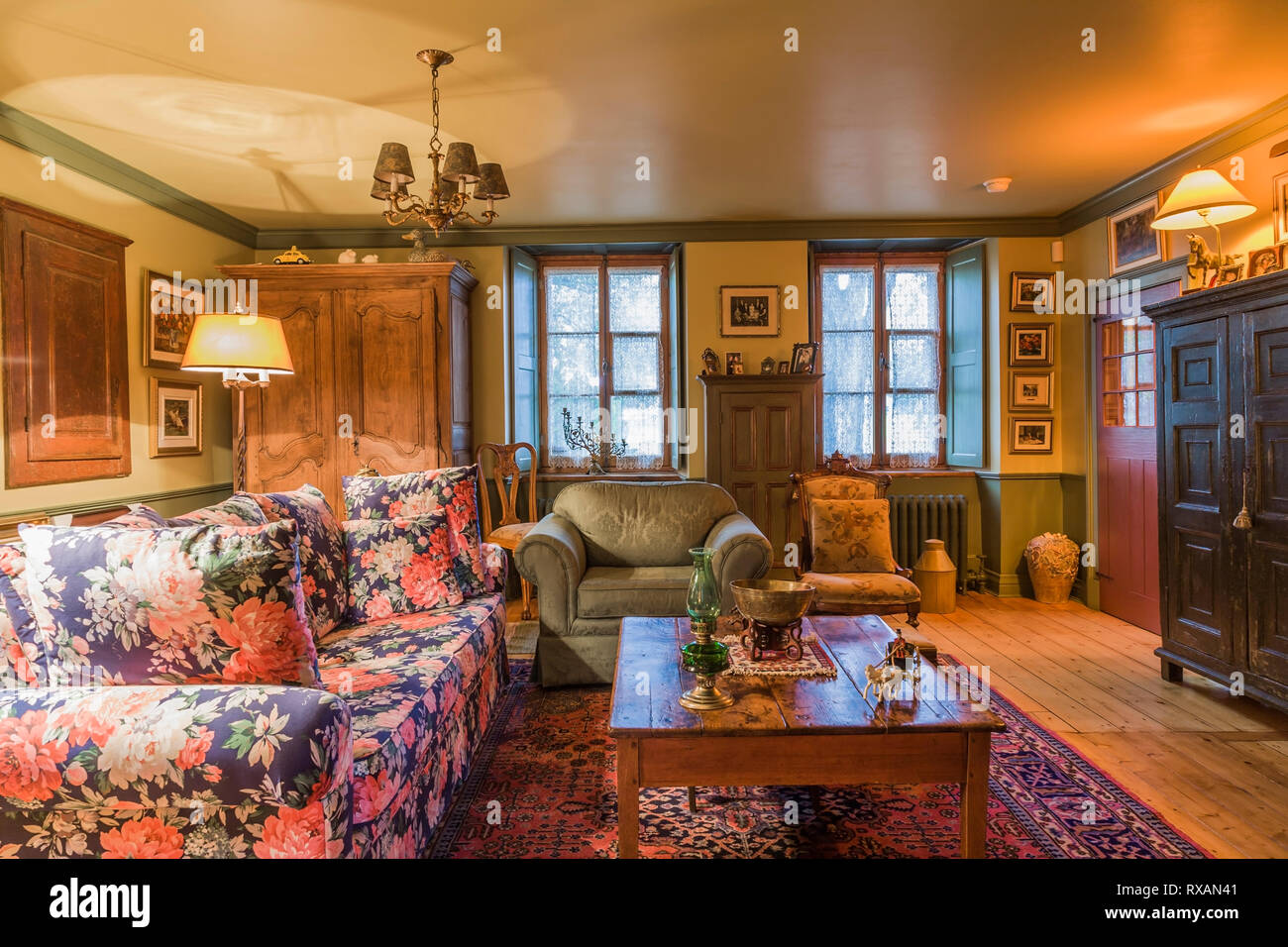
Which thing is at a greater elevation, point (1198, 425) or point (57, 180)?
point (57, 180)

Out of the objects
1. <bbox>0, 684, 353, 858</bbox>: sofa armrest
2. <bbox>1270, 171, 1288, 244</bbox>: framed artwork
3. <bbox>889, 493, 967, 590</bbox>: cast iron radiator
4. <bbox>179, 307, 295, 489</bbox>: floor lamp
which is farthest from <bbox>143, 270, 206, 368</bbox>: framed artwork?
<bbox>1270, 171, 1288, 244</bbox>: framed artwork

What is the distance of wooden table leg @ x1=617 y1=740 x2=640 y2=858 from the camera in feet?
6.21

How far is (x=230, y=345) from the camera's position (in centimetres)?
356

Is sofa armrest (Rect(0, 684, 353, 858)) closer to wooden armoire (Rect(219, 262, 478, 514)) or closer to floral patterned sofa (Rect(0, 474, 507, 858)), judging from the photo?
floral patterned sofa (Rect(0, 474, 507, 858))

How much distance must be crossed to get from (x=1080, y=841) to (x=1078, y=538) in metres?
3.74

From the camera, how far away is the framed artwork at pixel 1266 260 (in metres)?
3.62

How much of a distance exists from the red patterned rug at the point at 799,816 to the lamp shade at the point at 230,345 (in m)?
2.05

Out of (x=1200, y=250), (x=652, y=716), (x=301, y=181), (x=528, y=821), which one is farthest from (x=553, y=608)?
(x=1200, y=250)

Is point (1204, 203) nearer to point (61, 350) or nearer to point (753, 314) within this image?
point (753, 314)

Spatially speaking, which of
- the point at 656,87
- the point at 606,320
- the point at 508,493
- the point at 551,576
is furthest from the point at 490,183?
the point at 606,320

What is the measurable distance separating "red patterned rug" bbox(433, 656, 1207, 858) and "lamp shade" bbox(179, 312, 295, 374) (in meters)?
2.05

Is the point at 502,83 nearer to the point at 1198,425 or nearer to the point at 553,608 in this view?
the point at 553,608

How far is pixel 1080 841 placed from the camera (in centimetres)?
224

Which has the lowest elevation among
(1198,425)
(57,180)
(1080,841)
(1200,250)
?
(1080,841)
